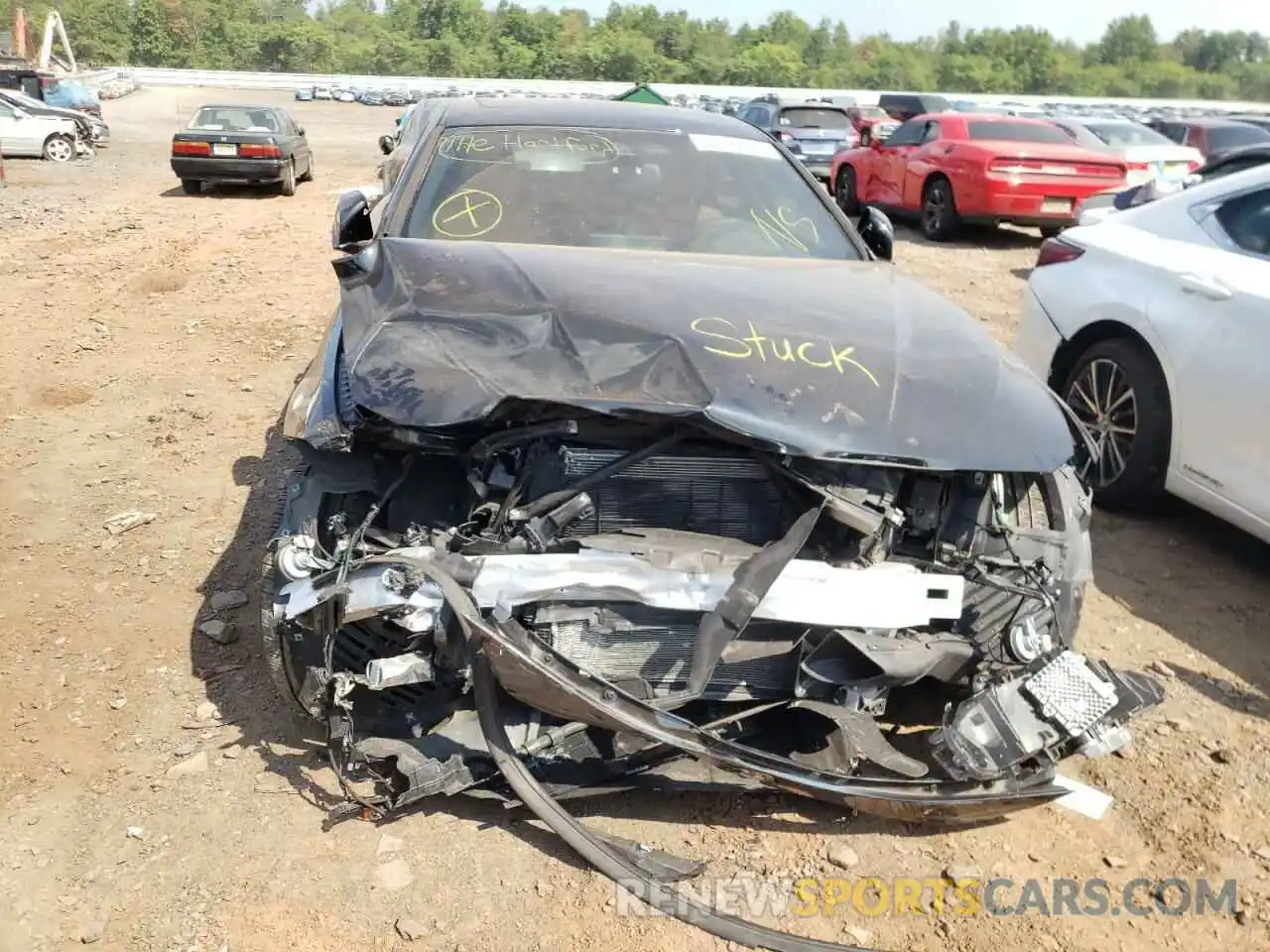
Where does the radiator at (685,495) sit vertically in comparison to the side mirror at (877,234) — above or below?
below

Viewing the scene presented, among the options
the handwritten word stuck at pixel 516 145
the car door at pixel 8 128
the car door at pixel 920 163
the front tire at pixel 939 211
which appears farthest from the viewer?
the car door at pixel 8 128

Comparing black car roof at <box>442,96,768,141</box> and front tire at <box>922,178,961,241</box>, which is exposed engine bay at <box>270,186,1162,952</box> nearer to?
black car roof at <box>442,96,768,141</box>

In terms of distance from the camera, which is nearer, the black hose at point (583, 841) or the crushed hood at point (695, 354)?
the black hose at point (583, 841)

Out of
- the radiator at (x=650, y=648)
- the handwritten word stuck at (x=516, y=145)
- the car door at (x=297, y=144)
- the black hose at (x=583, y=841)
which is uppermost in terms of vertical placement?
the handwritten word stuck at (x=516, y=145)

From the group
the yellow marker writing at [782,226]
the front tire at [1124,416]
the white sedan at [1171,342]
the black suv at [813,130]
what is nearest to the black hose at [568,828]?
the yellow marker writing at [782,226]

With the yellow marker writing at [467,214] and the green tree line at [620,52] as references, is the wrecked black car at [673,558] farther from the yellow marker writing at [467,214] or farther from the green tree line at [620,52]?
the green tree line at [620,52]

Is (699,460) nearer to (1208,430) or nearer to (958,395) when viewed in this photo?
(958,395)

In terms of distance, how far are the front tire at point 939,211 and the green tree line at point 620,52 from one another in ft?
215

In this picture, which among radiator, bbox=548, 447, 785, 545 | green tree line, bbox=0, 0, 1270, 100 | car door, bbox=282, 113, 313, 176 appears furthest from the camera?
green tree line, bbox=0, 0, 1270, 100

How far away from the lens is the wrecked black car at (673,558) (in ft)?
8.11

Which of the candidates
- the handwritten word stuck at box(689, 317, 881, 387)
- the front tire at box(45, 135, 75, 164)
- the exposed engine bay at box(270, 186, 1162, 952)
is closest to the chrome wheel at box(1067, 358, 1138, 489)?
the exposed engine bay at box(270, 186, 1162, 952)

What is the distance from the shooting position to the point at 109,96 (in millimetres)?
40312

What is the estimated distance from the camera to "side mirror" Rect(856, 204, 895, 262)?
408cm

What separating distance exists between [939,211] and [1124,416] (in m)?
8.08
